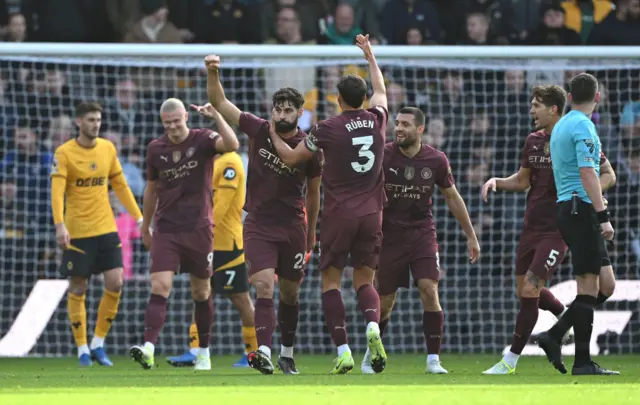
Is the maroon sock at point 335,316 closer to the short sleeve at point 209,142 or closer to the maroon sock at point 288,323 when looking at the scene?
the maroon sock at point 288,323

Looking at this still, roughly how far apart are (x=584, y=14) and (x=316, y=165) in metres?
7.55

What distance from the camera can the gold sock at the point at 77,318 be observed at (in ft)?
39.9

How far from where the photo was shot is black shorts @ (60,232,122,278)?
1212 centimetres

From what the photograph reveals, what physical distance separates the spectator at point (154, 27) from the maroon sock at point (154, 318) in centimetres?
572

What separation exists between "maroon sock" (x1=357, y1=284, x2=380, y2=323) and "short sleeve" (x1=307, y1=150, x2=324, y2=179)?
0.96 metres

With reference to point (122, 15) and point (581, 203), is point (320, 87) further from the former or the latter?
point (581, 203)

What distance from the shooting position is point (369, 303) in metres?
9.45

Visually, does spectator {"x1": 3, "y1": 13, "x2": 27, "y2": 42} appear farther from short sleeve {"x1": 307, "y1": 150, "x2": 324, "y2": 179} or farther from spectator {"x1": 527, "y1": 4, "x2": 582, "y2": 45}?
short sleeve {"x1": 307, "y1": 150, "x2": 324, "y2": 179}

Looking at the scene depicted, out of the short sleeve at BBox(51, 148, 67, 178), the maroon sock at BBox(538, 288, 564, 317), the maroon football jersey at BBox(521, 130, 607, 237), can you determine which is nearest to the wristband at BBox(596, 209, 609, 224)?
the maroon football jersey at BBox(521, 130, 607, 237)

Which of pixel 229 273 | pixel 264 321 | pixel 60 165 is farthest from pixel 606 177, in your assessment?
pixel 60 165

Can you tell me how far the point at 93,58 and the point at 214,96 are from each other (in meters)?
4.98

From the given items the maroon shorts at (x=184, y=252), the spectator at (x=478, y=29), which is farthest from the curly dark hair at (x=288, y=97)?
the spectator at (x=478, y=29)

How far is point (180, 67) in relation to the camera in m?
14.8

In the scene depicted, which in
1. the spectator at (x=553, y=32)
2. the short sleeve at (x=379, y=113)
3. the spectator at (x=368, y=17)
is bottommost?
the short sleeve at (x=379, y=113)
